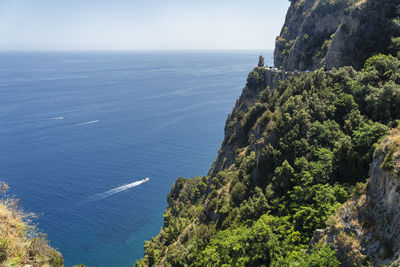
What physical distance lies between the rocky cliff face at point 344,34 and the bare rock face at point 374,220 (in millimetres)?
32891

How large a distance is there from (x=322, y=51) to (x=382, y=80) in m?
28.0

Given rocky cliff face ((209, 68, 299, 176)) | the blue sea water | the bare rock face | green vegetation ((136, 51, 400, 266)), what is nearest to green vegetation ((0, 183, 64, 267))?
green vegetation ((136, 51, 400, 266))

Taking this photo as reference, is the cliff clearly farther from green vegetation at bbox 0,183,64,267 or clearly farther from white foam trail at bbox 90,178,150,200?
white foam trail at bbox 90,178,150,200

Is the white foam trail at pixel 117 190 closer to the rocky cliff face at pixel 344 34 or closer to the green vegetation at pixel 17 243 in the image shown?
the rocky cliff face at pixel 344 34

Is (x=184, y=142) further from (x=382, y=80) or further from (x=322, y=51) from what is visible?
(x=382, y=80)

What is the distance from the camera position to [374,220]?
1892cm

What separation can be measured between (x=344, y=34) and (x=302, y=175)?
3342 cm

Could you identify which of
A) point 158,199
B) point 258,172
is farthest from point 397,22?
point 158,199

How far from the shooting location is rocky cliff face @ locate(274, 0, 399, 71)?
4697cm

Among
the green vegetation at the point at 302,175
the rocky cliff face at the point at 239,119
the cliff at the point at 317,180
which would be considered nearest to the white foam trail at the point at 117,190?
the rocky cliff face at the point at 239,119

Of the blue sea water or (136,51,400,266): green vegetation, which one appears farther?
the blue sea water

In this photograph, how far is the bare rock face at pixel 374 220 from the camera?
17.5 m

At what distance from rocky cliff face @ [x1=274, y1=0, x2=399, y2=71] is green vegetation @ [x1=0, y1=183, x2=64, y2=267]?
2054 inches

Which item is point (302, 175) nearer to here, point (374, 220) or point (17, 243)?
point (374, 220)
